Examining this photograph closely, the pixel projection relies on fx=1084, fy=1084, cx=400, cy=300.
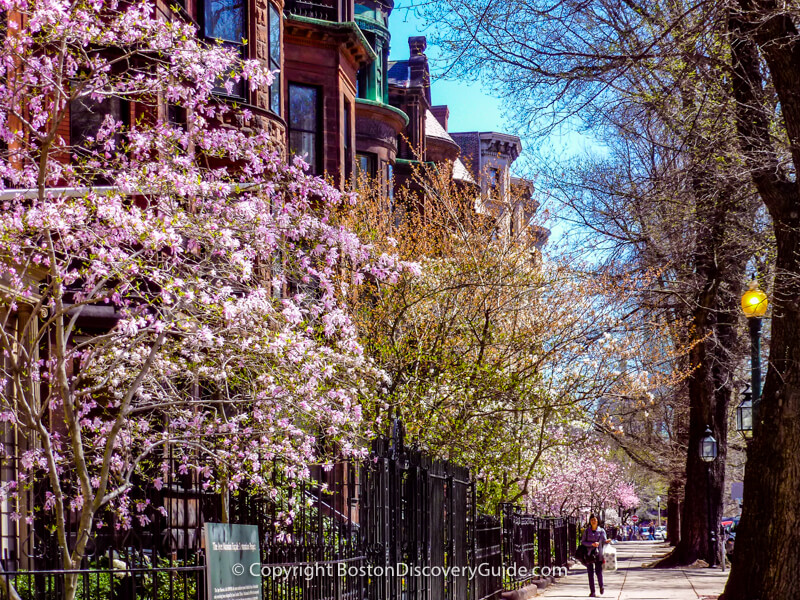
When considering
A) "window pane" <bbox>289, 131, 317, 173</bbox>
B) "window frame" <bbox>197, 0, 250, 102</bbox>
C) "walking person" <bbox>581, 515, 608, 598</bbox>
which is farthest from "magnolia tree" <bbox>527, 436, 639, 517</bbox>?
"window frame" <bbox>197, 0, 250, 102</bbox>

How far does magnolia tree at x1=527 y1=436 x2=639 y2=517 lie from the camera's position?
37.5 m

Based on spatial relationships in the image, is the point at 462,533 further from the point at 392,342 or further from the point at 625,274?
the point at 625,274

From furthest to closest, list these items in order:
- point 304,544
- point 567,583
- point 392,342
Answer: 1. point 567,583
2. point 392,342
3. point 304,544

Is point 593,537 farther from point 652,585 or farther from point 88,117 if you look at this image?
point 88,117

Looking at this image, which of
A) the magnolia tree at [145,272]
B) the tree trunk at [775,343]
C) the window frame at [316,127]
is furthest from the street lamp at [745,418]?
the window frame at [316,127]

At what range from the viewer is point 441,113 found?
5800 cm

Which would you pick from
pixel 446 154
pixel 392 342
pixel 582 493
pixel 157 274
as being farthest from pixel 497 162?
pixel 157 274

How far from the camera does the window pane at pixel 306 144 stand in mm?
27031

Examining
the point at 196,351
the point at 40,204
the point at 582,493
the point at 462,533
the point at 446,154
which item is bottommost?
the point at 582,493

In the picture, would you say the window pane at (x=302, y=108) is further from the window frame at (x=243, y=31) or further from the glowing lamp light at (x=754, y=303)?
the glowing lamp light at (x=754, y=303)

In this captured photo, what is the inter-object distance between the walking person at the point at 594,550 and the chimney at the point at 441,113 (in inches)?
1480

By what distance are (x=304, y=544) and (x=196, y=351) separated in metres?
3.19

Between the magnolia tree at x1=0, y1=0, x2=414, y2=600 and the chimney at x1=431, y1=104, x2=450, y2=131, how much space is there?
146ft

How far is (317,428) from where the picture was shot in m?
14.0
